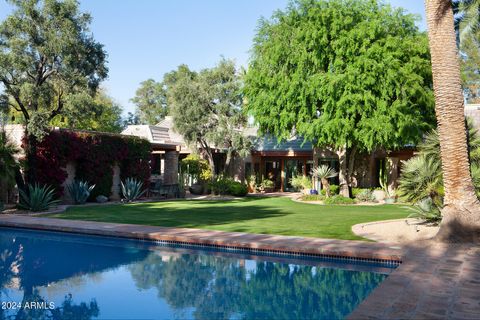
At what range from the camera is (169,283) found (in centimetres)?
842

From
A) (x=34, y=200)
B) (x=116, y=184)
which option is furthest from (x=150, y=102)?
(x=34, y=200)

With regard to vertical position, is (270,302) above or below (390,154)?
below

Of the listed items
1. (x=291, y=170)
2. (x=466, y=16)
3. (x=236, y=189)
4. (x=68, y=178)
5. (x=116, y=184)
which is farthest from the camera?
(x=291, y=170)

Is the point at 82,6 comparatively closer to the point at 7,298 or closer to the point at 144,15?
the point at 144,15

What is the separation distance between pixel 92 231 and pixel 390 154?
21.5 meters

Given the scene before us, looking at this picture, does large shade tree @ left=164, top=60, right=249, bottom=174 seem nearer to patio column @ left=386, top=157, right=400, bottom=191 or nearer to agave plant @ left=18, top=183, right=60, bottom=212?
patio column @ left=386, top=157, right=400, bottom=191

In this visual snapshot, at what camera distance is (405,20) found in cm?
2464

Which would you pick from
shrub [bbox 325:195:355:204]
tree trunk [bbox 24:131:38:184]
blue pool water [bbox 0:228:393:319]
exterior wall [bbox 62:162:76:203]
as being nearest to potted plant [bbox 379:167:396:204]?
shrub [bbox 325:195:355:204]

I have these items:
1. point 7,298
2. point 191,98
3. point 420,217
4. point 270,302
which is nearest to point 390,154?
point 191,98

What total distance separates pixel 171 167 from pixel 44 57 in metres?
12.8

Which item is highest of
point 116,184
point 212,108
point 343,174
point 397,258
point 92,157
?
point 212,108

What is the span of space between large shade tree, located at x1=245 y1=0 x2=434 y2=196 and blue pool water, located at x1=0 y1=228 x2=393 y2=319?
1371 centimetres

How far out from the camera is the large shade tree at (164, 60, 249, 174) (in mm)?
29438

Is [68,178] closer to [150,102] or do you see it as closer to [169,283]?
[169,283]
